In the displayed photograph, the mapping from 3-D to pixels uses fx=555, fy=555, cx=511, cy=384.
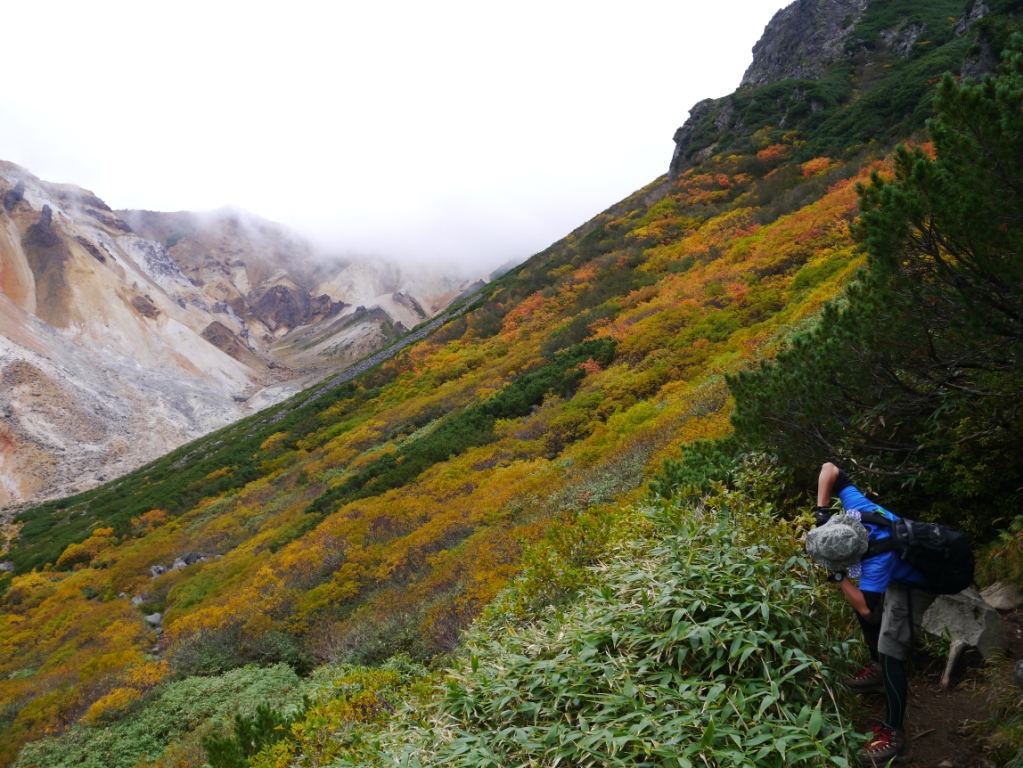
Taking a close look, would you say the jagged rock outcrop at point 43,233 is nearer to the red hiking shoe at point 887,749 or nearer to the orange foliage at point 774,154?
the orange foliage at point 774,154

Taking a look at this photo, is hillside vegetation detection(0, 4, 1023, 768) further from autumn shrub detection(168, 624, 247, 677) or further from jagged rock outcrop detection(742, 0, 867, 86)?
jagged rock outcrop detection(742, 0, 867, 86)

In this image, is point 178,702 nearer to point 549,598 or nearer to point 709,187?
point 549,598

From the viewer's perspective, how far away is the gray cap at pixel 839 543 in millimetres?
2996

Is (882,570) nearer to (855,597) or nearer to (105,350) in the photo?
(855,597)

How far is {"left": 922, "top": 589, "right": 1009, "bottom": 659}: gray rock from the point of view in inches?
124

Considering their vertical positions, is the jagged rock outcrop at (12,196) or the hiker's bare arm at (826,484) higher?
the jagged rock outcrop at (12,196)

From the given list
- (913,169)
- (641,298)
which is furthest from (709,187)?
(913,169)

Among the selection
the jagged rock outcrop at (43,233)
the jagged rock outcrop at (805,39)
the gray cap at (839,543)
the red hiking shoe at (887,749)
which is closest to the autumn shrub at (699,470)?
the gray cap at (839,543)

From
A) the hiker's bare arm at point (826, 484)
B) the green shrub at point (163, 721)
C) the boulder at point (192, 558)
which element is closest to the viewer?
the hiker's bare arm at point (826, 484)

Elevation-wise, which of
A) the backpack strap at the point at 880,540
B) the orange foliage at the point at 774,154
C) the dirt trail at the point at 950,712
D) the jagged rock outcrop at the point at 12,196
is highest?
the jagged rock outcrop at the point at 12,196

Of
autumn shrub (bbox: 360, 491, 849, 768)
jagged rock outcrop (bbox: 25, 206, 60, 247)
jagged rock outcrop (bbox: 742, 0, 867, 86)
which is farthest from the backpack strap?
jagged rock outcrop (bbox: 25, 206, 60, 247)

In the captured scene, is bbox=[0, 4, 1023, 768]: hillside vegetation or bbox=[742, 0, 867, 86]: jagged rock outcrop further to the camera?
bbox=[742, 0, 867, 86]: jagged rock outcrop

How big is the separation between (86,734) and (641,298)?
60.9 feet

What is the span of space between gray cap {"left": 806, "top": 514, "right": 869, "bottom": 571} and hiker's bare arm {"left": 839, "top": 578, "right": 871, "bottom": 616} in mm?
132
